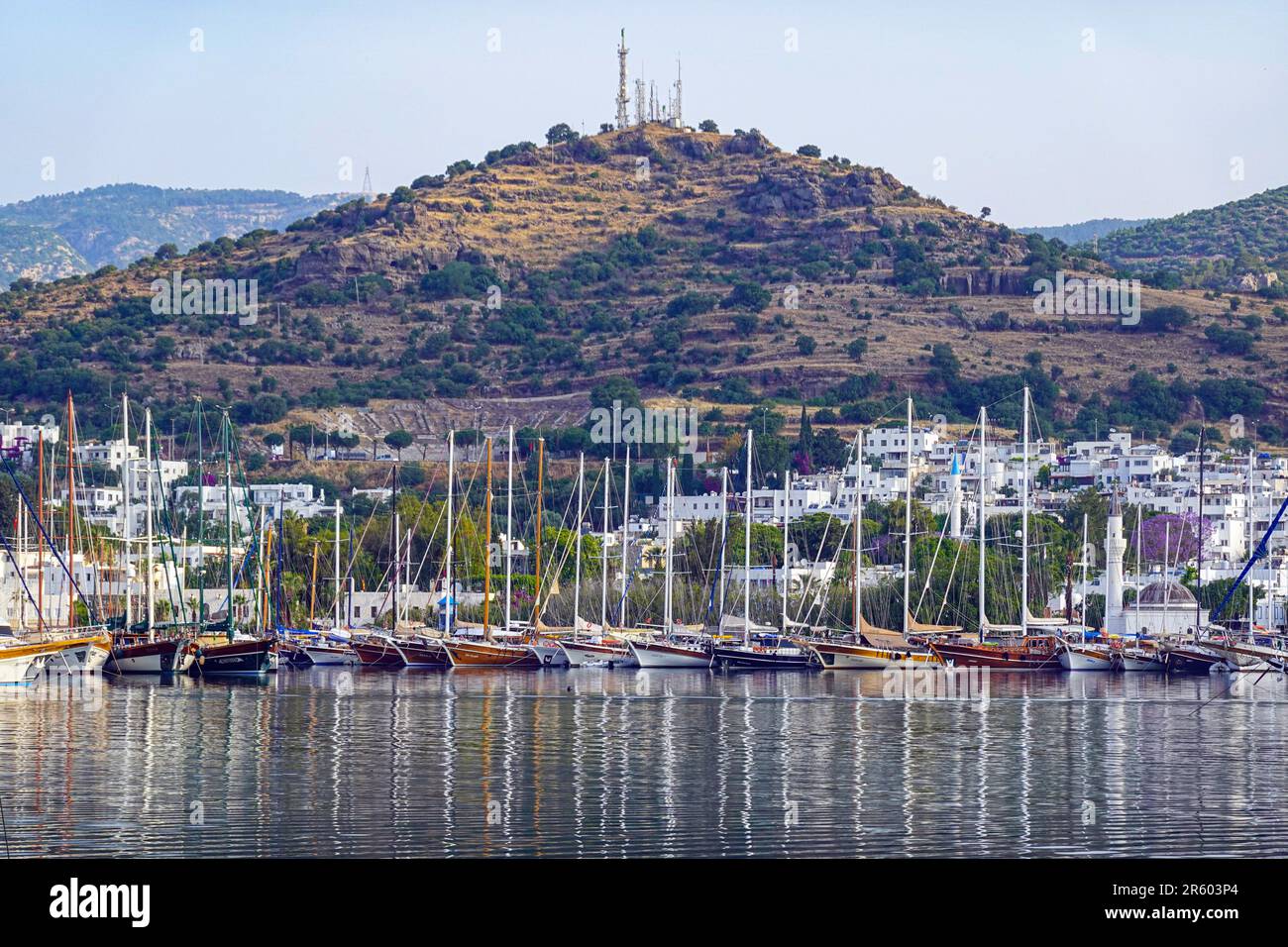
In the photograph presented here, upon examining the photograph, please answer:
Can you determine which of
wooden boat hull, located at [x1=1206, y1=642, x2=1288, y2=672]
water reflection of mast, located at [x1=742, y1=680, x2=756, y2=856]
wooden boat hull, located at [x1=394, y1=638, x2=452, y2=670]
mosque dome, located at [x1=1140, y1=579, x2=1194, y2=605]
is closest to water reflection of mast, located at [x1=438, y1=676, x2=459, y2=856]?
water reflection of mast, located at [x1=742, y1=680, x2=756, y2=856]

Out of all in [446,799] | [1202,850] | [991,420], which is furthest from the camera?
[991,420]

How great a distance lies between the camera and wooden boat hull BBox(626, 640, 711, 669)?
196 feet

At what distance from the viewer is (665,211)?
7849 inches

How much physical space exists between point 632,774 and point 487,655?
3144cm

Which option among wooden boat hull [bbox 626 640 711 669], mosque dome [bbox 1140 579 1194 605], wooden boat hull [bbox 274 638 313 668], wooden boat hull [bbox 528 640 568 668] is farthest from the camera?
mosque dome [bbox 1140 579 1194 605]

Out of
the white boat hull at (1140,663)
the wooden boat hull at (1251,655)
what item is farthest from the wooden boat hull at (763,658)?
the wooden boat hull at (1251,655)

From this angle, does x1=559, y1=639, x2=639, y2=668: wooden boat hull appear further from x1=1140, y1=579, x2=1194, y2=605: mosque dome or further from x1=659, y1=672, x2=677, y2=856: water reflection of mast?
x1=1140, y1=579, x2=1194, y2=605: mosque dome

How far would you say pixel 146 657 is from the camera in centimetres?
5044

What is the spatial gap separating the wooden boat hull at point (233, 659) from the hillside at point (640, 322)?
89005mm

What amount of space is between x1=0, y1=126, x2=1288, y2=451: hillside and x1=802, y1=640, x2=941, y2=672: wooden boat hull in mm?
80559

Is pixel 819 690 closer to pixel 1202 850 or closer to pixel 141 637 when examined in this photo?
pixel 141 637

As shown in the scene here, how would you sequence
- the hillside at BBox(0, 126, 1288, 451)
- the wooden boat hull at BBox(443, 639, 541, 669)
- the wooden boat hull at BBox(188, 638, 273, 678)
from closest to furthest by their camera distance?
the wooden boat hull at BBox(188, 638, 273, 678)
the wooden boat hull at BBox(443, 639, 541, 669)
the hillside at BBox(0, 126, 1288, 451)

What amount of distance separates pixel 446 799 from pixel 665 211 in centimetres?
17781

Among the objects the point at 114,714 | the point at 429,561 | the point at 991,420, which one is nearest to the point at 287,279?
the point at 991,420
